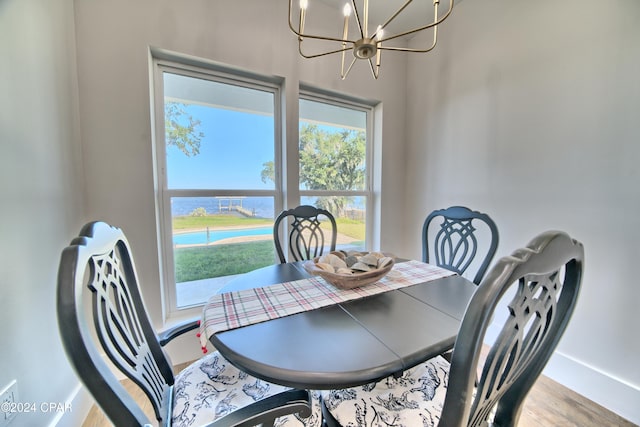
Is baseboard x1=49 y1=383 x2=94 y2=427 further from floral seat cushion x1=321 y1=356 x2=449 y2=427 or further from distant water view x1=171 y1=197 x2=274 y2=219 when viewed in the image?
floral seat cushion x1=321 y1=356 x2=449 y2=427

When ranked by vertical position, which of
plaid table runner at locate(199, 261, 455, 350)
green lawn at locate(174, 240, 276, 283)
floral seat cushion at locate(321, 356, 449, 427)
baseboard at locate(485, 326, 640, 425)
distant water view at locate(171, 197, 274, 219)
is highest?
distant water view at locate(171, 197, 274, 219)

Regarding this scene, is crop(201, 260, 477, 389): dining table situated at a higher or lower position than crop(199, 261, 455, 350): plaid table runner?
lower

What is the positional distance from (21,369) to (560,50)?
3.21 meters

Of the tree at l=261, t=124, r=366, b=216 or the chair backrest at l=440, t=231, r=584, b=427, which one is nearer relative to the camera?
the chair backrest at l=440, t=231, r=584, b=427

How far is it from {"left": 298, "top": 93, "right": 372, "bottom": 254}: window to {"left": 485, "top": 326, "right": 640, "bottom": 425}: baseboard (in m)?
1.67

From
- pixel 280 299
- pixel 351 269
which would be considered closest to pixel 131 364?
pixel 280 299

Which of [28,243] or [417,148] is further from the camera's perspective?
[417,148]

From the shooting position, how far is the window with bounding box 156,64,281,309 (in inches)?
69.0

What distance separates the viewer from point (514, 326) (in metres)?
0.48

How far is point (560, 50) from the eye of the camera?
149 centimetres

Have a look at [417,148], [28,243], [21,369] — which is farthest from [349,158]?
[21,369]

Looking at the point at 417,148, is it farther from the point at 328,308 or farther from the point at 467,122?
the point at 328,308

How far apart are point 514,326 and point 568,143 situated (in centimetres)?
167

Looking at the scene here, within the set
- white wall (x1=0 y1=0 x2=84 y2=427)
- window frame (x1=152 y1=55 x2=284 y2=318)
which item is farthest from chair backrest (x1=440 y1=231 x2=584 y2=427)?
window frame (x1=152 y1=55 x2=284 y2=318)
